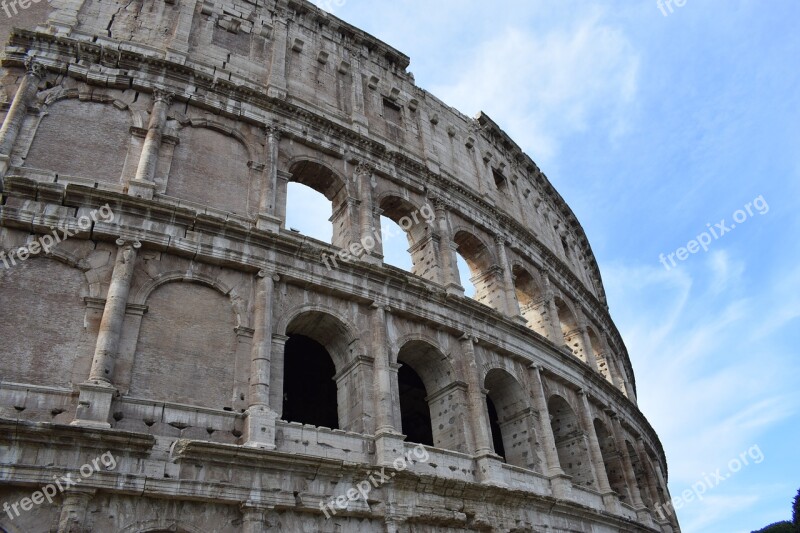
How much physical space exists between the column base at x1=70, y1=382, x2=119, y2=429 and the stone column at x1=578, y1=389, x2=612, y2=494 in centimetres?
1145

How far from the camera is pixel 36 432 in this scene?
780 centimetres

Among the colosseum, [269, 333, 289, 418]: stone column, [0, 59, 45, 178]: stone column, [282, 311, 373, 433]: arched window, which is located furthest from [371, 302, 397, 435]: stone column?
[0, 59, 45, 178]: stone column

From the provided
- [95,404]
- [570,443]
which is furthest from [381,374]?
[570,443]

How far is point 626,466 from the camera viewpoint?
17.2 meters

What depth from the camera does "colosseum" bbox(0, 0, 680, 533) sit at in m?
8.65

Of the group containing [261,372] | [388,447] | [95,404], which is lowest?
[388,447]

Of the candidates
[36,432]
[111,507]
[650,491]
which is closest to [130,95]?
[36,432]

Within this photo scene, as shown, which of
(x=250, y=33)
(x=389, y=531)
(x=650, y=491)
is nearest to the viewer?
(x=389, y=531)

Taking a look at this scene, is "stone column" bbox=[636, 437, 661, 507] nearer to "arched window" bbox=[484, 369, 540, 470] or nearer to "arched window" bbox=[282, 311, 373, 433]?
"arched window" bbox=[484, 369, 540, 470]

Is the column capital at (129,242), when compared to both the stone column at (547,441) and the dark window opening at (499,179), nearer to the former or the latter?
the stone column at (547,441)

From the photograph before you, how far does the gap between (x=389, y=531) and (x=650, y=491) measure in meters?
12.7

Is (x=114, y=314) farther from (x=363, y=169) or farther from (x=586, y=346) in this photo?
(x=586, y=346)

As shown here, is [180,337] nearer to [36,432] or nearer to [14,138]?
[36,432]

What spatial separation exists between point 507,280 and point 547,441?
4.65 meters
